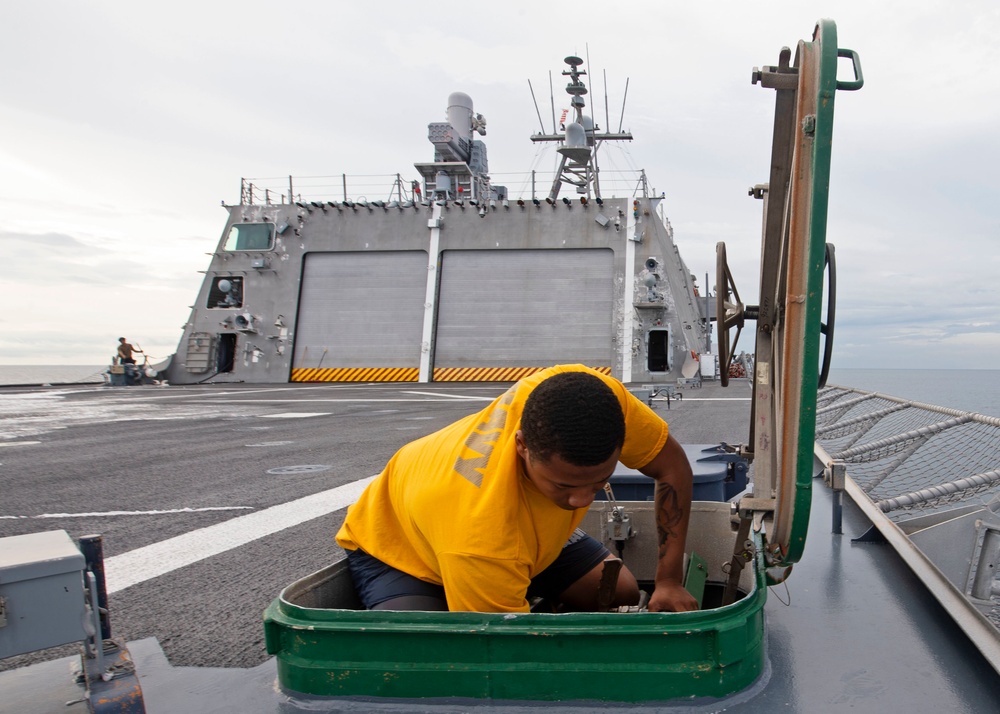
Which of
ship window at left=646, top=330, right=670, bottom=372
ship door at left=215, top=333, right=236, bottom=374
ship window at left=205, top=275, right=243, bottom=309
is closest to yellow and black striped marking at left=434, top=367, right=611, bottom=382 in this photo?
ship window at left=646, top=330, right=670, bottom=372

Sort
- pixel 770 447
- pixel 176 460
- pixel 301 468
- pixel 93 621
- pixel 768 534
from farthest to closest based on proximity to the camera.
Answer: pixel 176 460 < pixel 301 468 < pixel 770 447 < pixel 768 534 < pixel 93 621

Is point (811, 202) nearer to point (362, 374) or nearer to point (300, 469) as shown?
point (300, 469)

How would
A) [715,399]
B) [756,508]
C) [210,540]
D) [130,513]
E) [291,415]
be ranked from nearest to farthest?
1. [756,508]
2. [210,540]
3. [130,513]
4. [291,415]
5. [715,399]

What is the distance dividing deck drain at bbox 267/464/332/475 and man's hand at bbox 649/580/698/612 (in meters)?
4.60

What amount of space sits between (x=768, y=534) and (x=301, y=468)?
5118 mm

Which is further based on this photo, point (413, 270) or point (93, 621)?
point (413, 270)

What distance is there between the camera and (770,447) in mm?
2301

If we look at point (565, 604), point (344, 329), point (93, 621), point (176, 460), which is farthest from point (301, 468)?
point (344, 329)

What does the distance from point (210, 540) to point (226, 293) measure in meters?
21.4

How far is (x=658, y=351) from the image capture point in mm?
21859

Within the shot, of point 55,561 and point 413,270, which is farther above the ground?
point 413,270

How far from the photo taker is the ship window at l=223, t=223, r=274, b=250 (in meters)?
24.1

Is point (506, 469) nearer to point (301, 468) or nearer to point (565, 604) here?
point (565, 604)

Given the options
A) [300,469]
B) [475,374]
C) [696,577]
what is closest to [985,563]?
[696,577]
